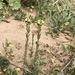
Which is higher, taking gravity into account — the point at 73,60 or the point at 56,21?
the point at 56,21

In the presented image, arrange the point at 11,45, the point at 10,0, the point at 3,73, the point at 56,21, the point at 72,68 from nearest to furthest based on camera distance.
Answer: the point at 3,73, the point at 72,68, the point at 11,45, the point at 56,21, the point at 10,0

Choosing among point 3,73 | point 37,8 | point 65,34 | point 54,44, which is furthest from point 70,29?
point 3,73

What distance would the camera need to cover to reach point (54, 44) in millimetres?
4121

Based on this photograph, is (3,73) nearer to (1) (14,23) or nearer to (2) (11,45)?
(2) (11,45)

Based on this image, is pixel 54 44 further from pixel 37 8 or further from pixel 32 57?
pixel 37 8

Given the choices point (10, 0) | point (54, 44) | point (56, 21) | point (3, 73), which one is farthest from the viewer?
point (10, 0)

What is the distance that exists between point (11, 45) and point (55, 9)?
5.06ft

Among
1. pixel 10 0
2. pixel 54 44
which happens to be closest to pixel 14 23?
pixel 10 0

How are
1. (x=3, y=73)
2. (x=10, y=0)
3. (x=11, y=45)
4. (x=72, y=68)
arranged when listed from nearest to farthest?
(x=3, y=73) → (x=72, y=68) → (x=11, y=45) → (x=10, y=0)

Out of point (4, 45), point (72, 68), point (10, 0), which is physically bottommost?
point (72, 68)

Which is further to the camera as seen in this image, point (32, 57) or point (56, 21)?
point (56, 21)

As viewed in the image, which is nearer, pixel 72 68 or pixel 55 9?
pixel 72 68

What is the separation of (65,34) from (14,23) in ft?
3.35

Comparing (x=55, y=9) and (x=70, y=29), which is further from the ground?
(x=55, y=9)
